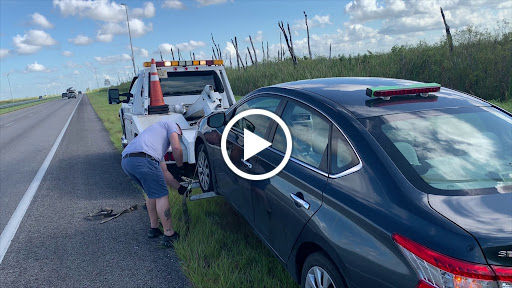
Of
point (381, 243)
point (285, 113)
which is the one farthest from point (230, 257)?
point (381, 243)

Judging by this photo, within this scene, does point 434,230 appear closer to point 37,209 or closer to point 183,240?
point 183,240

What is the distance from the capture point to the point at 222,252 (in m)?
3.89

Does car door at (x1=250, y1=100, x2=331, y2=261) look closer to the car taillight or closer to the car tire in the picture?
the car tire

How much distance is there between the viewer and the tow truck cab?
695 centimetres

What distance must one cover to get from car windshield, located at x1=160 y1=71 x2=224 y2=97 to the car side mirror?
129 inches

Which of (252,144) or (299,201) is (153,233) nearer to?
(252,144)

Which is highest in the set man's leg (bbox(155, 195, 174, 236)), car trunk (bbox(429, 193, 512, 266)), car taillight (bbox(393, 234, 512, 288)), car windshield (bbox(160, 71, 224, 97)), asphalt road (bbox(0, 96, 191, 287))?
car windshield (bbox(160, 71, 224, 97))

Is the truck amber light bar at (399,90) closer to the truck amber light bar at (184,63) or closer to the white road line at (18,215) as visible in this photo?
the white road line at (18,215)

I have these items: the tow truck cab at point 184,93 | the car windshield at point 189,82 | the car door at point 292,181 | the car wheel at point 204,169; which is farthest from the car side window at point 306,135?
the car windshield at point 189,82

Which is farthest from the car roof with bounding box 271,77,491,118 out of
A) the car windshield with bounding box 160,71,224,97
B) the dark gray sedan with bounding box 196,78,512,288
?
the car windshield with bounding box 160,71,224,97

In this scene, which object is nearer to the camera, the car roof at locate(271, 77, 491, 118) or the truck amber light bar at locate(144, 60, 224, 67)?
the car roof at locate(271, 77, 491, 118)

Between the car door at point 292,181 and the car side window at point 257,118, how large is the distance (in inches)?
9.5

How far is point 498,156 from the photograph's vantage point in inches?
92.5

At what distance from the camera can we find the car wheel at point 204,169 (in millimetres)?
5148
